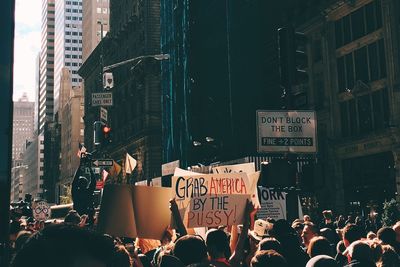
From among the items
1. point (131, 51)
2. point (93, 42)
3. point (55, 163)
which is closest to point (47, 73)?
point (55, 163)

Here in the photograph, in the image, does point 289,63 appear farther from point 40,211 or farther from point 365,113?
point 365,113

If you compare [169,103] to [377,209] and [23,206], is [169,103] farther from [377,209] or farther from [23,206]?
[23,206]

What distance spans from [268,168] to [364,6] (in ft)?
88.5

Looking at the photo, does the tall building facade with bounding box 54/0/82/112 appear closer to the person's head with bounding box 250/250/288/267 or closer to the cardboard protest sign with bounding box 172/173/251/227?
the cardboard protest sign with bounding box 172/173/251/227

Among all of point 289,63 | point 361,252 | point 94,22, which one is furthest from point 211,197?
point 94,22

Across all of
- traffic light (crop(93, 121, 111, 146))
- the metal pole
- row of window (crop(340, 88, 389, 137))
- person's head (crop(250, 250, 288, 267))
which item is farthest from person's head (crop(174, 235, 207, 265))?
row of window (crop(340, 88, 389, 137))

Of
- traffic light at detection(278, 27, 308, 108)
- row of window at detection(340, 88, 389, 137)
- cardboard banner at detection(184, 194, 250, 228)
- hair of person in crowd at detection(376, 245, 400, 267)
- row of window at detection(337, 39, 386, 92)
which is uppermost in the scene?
row of window at detection(337, 39, 386, 92)

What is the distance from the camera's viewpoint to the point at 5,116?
3.18m

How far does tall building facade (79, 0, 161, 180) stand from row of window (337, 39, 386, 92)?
81.3 ft

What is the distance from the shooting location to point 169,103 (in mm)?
49250

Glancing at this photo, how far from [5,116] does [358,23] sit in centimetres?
3433

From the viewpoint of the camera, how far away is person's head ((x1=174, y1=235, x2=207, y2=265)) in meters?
5.23

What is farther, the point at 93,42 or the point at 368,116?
the point at 93,42

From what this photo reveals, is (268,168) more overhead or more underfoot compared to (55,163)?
more underfoot
